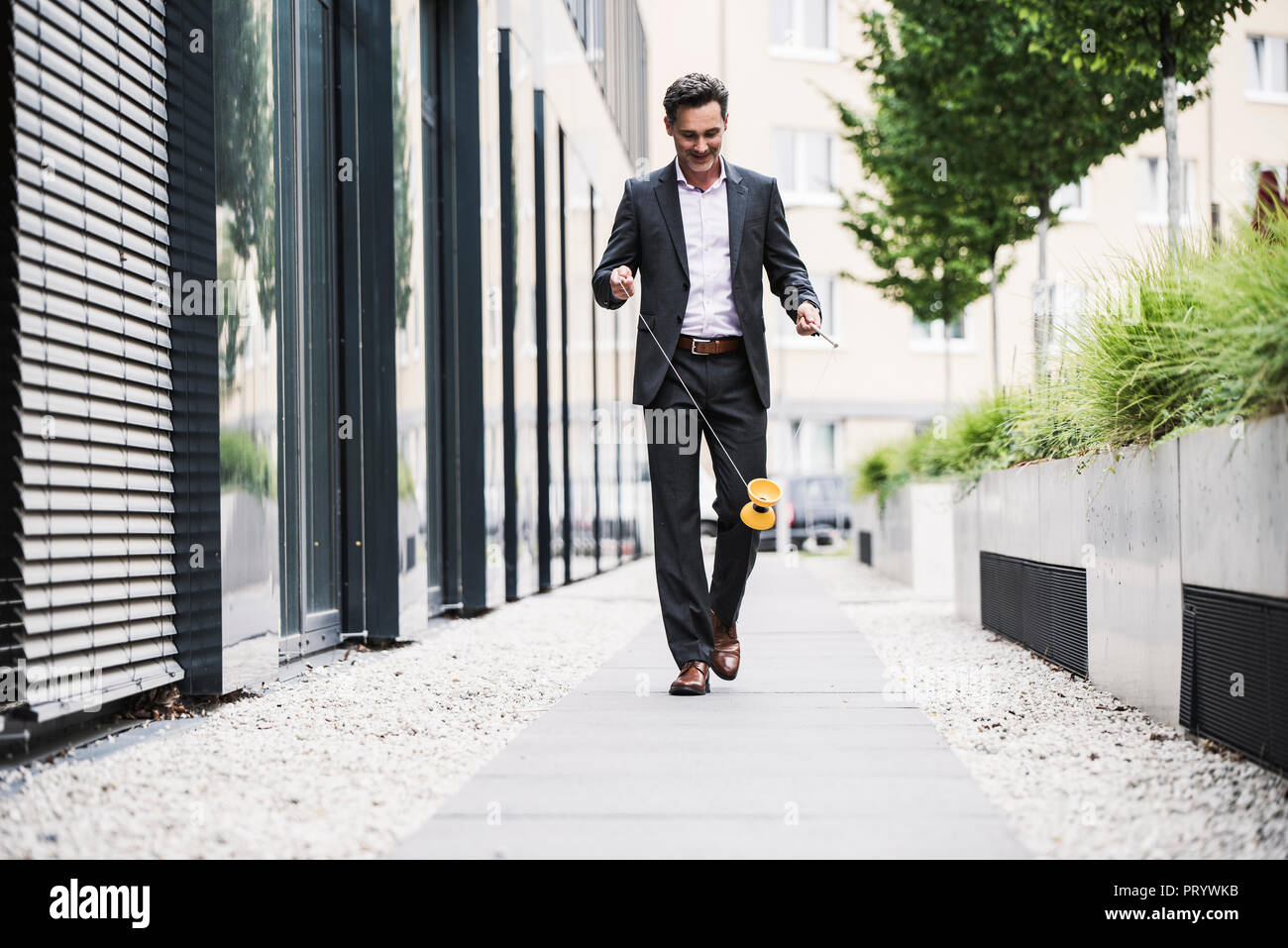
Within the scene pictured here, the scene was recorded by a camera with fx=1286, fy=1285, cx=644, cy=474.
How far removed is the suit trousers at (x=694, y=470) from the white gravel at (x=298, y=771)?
61 cm

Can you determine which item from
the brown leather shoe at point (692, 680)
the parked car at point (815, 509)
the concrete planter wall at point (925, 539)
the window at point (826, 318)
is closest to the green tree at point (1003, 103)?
the concrete planter wall at point (925, 539)

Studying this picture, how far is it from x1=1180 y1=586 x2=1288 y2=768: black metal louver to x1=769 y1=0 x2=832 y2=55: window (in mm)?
24682

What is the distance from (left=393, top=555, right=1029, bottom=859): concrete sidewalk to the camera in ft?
8.35

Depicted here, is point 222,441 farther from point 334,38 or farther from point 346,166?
point 334,38

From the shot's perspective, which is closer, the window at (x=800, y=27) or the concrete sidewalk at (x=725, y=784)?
the concrete sidewalk at (x=725, y=784)

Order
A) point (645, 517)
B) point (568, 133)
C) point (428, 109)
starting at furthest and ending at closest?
point (645, 517), point (568, 133), point (428, 109)

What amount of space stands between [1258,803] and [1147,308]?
1789 mm

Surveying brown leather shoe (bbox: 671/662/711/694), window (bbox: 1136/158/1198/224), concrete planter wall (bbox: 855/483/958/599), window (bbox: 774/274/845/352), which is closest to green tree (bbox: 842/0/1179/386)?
concrete planter wall (bbox: 855/483/958/599)

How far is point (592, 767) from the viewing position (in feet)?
10.8

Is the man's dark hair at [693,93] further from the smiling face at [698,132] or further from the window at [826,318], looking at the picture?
the window at [826,318]

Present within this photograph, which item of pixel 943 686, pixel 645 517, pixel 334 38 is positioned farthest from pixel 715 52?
pixel 943 686

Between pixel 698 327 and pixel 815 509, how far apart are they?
18.0 metres

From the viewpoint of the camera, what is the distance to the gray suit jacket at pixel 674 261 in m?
4.50

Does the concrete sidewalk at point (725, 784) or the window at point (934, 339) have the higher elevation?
the window at point (934, 339)
